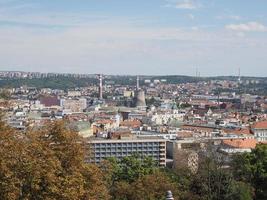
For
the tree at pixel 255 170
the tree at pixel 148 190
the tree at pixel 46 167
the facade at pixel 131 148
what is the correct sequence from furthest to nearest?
the facade at pixel 131 148 → the tree at pixel 255 170 → the tree at pixel 148 190 → the tree at pixel 46 167

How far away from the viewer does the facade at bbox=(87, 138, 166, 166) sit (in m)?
52.9

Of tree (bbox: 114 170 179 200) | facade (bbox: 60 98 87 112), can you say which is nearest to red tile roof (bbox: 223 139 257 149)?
tree (bbox: 114 170 179 200)

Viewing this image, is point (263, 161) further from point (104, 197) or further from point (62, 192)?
point (62, 192)

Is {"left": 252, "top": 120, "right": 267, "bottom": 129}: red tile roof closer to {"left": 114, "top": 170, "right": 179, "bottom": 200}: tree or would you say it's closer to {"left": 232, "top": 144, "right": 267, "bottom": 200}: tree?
{"left": 232, "top": 144, "right": 267, "bottom": 200}: tree

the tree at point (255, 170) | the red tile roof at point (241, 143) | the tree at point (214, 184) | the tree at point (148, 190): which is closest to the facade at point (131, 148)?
the red tile roof at point (241, 143)

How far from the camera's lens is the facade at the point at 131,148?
174 feet

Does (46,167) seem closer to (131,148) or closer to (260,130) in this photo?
(131,148)

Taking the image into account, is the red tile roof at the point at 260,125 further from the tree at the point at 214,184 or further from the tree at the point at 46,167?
the tree at the point at 46,167

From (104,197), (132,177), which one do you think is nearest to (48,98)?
(132,177)

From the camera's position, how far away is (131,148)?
54.2 meters

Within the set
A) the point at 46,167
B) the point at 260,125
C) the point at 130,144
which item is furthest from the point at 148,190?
the point at 260,125

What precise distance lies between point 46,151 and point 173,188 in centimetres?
1333

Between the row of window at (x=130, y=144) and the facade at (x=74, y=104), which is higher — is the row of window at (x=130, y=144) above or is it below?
above

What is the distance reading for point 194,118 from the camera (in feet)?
315
